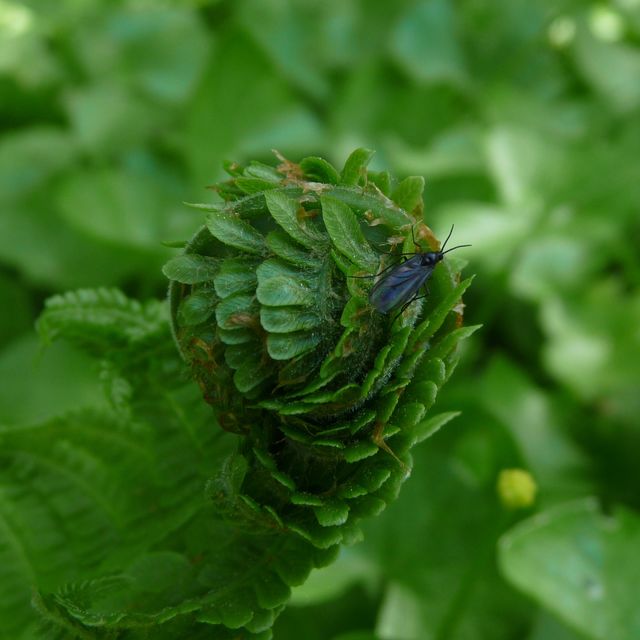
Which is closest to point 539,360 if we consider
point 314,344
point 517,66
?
point 517,66

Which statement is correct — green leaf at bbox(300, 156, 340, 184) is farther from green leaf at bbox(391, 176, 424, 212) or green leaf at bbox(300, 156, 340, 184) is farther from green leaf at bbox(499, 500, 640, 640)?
green leaf at bbox(499, 500, 640, 640)

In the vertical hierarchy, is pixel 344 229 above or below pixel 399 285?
above


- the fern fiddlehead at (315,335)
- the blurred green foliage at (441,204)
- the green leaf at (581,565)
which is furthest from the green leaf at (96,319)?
the green leaf at (581,565)

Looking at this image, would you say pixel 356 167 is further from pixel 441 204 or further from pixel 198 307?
pixel 441 204

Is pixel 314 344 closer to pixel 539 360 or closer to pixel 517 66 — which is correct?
pixel 539 360

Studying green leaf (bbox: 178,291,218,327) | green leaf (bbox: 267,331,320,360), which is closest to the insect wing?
green leaf (bbox: 267,331,320,360)

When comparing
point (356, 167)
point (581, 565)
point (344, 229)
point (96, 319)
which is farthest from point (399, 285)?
point (581, 565)
